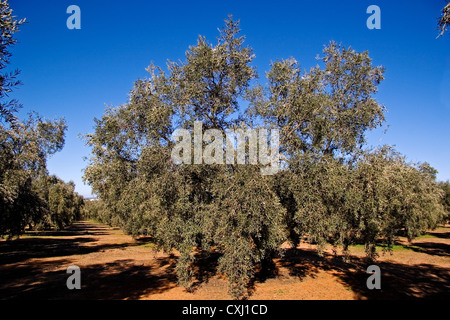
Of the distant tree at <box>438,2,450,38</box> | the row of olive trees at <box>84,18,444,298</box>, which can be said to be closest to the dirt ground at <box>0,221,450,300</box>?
the row of olive trees at <box>84,18,444,298</box>

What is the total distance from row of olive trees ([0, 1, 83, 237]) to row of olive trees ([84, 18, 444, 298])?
621 cm

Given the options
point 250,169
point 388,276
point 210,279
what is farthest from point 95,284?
point 388,276

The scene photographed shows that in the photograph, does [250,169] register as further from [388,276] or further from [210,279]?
[388,276]

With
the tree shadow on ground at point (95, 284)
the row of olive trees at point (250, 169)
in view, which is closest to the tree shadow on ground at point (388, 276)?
the row of olive trees at point (250, 169)

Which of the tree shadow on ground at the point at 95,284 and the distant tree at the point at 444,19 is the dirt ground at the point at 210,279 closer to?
the tree shadow on ground at the point at 95,284

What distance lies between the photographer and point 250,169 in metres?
12.6

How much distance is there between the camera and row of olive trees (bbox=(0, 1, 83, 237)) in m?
9.09

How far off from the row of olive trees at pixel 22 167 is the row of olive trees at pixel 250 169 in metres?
6.21

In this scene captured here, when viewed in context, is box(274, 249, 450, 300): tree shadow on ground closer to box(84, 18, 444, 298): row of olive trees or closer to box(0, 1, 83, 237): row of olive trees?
box(84, 18, 444, 298): row of olive trees

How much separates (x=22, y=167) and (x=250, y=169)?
2637 centimetres

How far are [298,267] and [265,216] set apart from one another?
41.7 ft
